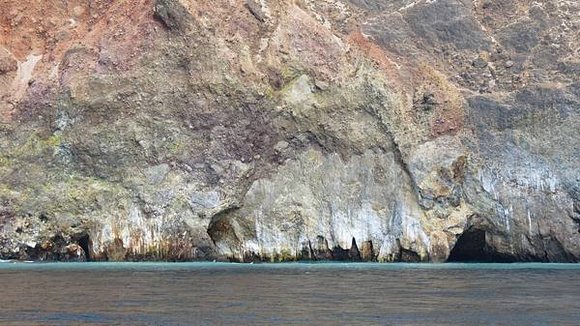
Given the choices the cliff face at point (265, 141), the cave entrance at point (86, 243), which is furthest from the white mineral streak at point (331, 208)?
the cave entrance at point (86, 243)

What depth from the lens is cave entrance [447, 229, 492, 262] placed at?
64.6 metres

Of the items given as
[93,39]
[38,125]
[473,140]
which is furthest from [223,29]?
[473,140]

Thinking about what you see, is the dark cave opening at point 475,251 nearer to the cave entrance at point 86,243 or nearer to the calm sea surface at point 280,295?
the calm sea surface at point 280,295

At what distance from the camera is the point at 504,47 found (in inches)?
2879

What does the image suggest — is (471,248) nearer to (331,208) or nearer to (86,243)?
(331,208)

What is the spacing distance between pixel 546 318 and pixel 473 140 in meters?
37.4

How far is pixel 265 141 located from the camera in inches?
2488

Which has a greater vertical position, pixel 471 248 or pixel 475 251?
pixel 471 248

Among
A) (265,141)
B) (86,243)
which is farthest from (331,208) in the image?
(86,243)

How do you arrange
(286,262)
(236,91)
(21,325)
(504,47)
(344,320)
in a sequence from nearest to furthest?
(21,325)
(344,320)
(286,262)
(236,91)
(504,47)

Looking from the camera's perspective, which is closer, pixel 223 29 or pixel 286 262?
pixel 286 262

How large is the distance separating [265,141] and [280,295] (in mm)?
27711

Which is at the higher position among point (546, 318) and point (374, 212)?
point (374, 212)

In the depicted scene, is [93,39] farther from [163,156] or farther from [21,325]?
[21,325]
